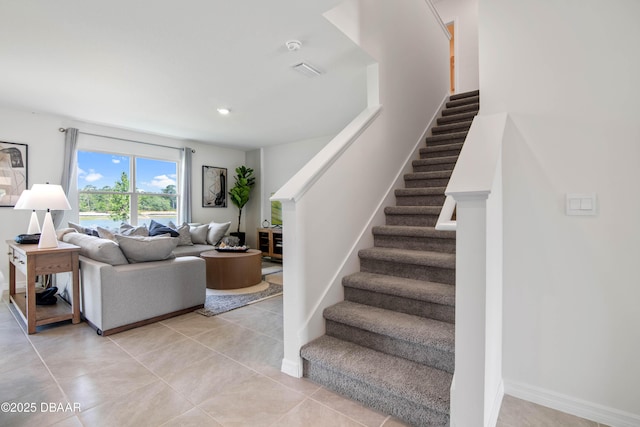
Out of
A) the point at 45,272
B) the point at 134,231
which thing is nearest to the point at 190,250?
the point at 134,231

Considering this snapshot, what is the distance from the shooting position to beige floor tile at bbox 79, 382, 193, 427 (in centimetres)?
152

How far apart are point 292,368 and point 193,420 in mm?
618

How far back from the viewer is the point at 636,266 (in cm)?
148

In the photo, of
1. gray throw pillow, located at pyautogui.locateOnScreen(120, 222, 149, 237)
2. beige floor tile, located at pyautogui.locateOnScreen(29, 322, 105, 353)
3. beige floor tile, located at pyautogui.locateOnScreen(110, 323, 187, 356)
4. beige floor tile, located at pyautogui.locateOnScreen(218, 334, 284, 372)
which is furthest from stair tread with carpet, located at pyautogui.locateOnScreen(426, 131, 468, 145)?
gray throw pillow, located at pyautogui.locateOnScreen(120, 222, 149, 237)

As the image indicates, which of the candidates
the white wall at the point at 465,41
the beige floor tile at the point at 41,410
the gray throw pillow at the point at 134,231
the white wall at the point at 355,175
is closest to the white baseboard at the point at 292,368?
the white wall at the point at 355,175

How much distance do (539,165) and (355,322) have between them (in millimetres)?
1424

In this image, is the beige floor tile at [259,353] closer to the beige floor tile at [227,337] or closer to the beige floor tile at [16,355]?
the beige floor tile at [227,337]

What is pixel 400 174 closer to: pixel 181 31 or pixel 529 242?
pixel 529 242

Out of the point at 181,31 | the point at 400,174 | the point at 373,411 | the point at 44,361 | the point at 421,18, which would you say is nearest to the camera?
the point at 373,411

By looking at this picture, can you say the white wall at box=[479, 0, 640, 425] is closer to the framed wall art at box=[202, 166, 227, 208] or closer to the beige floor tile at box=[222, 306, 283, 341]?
the beige floor tile at box=[222, 306, 283, 341]

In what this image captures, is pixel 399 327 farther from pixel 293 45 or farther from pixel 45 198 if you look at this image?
pixel 45 198

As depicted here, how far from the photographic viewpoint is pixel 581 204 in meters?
1.60

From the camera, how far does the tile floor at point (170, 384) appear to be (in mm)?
1546

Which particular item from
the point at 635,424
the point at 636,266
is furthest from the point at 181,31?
the point at 635,424
